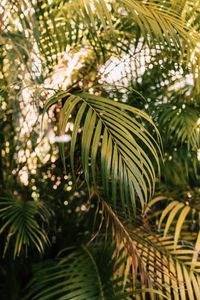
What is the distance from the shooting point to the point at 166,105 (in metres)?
1.35

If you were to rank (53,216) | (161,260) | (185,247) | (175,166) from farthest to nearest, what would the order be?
(175,166) → (53,216) → (185,247) → (161,260)

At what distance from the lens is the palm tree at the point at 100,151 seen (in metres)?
1.04

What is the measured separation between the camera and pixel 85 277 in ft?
3.71

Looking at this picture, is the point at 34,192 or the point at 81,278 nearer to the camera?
the point at 81,278

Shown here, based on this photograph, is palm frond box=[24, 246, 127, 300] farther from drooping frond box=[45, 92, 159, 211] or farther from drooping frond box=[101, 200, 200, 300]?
drooping frond box=[45, 92, 159, 211]

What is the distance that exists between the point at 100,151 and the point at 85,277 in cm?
32

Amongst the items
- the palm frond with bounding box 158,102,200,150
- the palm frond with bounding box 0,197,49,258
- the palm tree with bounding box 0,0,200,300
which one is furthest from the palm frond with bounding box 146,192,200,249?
the palm frond with bounding box 0,197,49,258

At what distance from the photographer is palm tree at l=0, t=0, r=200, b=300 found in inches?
41.1

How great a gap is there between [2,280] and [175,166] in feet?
2.11

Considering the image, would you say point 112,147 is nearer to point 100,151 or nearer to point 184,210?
point 100,151

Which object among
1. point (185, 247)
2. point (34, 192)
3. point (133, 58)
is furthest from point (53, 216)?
point (133, 58)

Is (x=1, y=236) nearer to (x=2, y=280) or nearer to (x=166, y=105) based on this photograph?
(x=2, y=280)

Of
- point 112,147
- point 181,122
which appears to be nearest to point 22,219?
point 112,147

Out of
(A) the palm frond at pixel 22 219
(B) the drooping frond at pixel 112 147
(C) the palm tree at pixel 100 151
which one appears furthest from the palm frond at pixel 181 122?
(A) the palm frond at pixel 22 219
